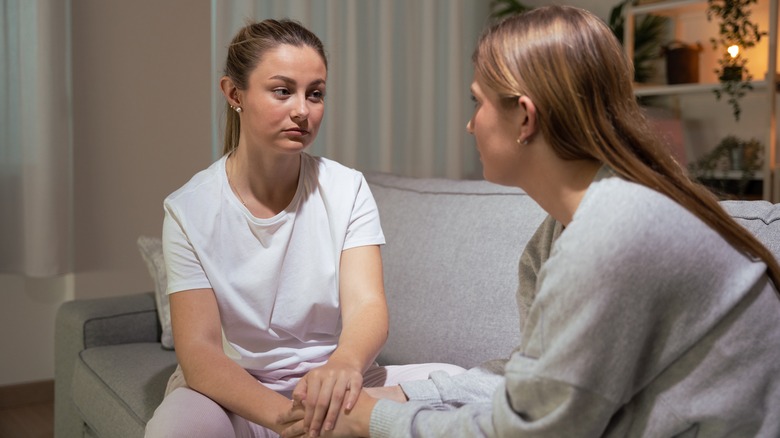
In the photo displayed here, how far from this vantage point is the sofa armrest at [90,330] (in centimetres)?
231

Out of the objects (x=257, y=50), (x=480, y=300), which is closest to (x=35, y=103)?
(x=257, y=50)

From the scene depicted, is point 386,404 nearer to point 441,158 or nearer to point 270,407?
point 270,407

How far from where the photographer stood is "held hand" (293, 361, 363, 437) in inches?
48.3

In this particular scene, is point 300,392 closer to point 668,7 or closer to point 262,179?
point 262,179

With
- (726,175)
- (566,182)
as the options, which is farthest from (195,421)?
(726,175)

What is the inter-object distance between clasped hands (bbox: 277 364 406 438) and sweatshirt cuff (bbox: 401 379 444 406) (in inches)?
0.6

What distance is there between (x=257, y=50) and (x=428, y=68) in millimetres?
2514

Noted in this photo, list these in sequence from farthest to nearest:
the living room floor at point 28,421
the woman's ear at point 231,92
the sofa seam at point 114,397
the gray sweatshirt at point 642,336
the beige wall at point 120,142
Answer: the beige wall at point 120,142, the living room floor at point 28,421, the sofa seam at point 114,397, the woman's ear at point 231,92, the gray sweatshirt at point 642,336

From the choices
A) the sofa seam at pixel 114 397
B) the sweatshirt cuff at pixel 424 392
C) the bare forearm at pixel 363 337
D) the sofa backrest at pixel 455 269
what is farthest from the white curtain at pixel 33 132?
the sweatshirt cuff at pixel 424 392

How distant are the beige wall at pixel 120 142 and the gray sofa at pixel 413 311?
0.87 m

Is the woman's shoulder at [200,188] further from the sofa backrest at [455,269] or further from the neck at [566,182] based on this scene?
the neck at [566,182]

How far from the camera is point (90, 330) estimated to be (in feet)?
7.59

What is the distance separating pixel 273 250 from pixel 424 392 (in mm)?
487

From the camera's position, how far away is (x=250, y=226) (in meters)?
1.64
